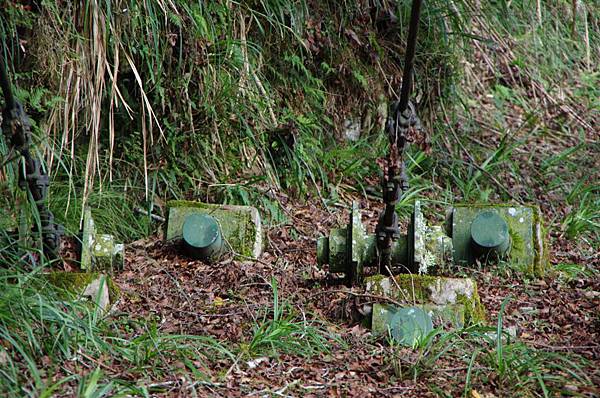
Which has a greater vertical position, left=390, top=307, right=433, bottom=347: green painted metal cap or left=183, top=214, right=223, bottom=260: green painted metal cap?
left=183, top=214, right=223, bottom=260: green painted metal cap

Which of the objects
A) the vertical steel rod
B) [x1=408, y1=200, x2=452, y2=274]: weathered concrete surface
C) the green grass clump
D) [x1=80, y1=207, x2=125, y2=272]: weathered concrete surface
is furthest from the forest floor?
the vertical steel rod

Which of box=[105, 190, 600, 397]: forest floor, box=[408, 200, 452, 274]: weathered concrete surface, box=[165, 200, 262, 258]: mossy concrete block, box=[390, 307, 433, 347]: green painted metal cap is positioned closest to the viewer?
box=[105, 190, 600, 397]: forest floor

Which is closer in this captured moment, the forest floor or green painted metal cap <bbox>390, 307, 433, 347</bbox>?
the forest floor

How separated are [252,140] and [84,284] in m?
1.99

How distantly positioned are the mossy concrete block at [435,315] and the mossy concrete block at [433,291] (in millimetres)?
32

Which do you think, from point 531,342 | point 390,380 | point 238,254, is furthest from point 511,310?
point 238,254

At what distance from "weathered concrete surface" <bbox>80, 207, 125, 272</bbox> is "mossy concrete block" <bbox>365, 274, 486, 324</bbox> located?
1.31 m

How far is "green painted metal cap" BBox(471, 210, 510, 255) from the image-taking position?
4.75 meters

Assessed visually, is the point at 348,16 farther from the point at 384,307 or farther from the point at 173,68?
the point at 384,307

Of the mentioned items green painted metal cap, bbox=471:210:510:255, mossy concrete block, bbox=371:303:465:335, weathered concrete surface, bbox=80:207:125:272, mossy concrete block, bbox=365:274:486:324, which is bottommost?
mossy concrete block, bbox=371:303:465:335

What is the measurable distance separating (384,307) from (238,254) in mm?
1176

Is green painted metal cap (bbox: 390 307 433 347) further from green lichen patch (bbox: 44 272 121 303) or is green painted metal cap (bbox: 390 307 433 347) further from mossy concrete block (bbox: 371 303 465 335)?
green lichen patch (bbox: 44 272 121 303)

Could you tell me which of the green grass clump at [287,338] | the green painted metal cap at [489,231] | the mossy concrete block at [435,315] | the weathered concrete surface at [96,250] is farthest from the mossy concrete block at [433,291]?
the weathered concrete surface at [96,250]

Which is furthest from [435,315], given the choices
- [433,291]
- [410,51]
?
[410,51]
